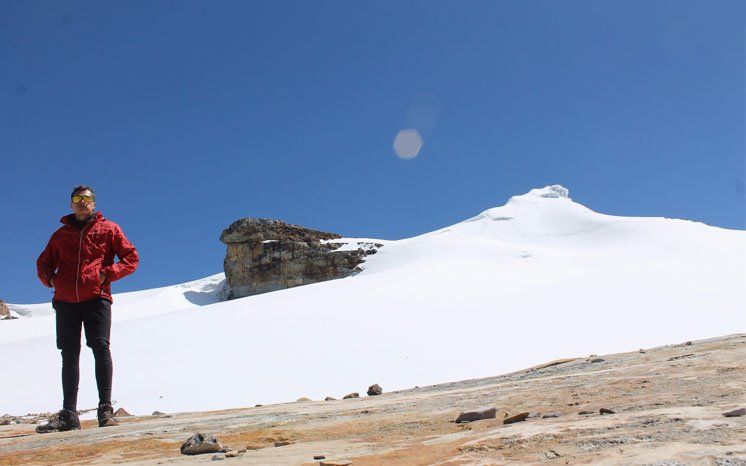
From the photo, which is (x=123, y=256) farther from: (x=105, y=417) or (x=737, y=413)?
(x=737, y=413)

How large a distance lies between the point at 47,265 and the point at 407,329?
301 inches

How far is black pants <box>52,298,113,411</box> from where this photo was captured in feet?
16.4

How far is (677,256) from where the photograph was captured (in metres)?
19.1

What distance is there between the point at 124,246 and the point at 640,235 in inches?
937

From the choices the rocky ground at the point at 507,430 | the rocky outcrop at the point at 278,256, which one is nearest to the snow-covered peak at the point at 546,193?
the rocky outcrop at the point at 278,256

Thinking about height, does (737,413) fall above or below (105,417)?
below

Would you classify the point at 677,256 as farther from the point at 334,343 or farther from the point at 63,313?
the point at 63,313

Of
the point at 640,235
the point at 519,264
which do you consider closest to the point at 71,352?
the point at 519,264

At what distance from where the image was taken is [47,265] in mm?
5172

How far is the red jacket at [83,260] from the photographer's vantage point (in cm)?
504

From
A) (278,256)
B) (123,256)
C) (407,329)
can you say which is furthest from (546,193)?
(123,256)

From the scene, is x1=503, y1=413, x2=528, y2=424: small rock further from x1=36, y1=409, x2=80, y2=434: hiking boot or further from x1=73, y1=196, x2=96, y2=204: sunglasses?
x1=73, y1=196, x2=96, y2=204: sunglasses

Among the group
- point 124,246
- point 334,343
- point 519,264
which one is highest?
point 519,264

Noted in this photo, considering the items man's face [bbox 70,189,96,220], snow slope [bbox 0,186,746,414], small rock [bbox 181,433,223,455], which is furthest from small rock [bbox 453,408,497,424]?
snow slope [bbox 0,186,746,414]
